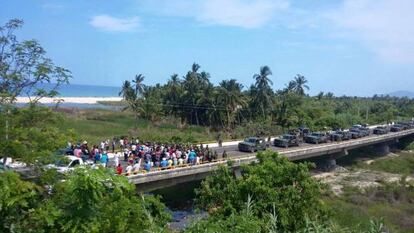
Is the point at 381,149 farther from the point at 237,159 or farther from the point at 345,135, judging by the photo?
the point at 237,159

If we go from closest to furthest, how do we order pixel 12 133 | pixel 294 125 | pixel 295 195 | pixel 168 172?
1. pixel 12 133
2. pixel 295 195
3. pixel 168 172
4. pixel 294 125

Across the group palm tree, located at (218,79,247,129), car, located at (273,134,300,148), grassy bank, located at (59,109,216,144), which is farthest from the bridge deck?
palm tree, located at (218,79,247,129)

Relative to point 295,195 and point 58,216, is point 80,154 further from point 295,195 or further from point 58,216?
point 58,216

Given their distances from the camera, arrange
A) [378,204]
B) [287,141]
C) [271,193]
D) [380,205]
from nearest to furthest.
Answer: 1. [271,193]
2. [380,205]
3. [378,204]
4. [287,141]

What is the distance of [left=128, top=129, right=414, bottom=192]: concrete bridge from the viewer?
102 feet

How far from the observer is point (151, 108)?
81938mm

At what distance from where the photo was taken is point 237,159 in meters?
39.6

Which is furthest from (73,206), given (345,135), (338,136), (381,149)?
(381,149)

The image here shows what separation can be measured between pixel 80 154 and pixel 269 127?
52099 millimetres

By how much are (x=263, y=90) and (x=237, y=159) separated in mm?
47161

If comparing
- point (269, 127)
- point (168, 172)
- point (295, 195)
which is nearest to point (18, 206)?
point (295, 195)

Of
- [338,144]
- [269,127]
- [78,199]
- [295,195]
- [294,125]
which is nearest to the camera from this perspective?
[78,199]

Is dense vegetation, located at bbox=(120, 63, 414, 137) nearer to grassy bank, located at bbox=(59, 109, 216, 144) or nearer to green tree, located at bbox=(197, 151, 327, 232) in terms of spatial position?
grassy bank, located at bbox=(59, 109, 216, 144)

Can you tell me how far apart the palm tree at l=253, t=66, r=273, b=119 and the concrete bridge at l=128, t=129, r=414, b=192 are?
18.5 metres
